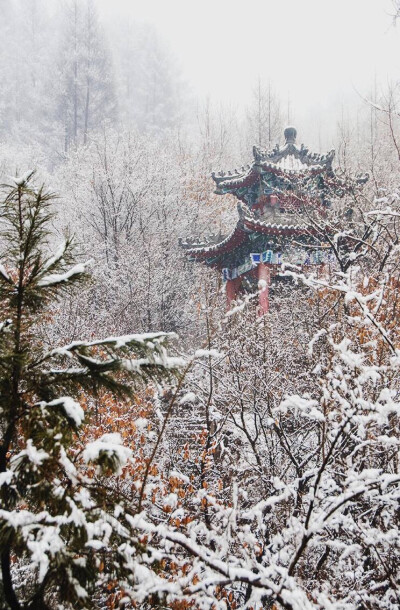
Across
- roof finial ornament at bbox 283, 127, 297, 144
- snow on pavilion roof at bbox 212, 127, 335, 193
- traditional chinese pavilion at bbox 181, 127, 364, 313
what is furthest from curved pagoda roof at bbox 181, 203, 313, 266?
roof finial ornament at bbox 283, 127, 297, 144

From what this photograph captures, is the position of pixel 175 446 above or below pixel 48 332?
below

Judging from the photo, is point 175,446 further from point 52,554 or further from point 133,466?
point 52,554

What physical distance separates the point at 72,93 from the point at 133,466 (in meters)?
36.2

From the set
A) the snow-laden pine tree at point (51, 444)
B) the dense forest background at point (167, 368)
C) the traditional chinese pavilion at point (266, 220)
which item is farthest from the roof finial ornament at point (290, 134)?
the snow-laden pine tree at point (51, 444)

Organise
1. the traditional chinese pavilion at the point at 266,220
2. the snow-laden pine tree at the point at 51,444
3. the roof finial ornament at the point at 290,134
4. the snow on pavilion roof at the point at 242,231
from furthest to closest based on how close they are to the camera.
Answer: the roof finial ornament at the point at 290,134 → the traditional chinese pavilion at the point at 266,220 → the snow on pavilion roof at the point at 242,231 → the snow-laden pine tree at the point at 51,444

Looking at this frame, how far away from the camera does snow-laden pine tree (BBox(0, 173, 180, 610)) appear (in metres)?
2.03

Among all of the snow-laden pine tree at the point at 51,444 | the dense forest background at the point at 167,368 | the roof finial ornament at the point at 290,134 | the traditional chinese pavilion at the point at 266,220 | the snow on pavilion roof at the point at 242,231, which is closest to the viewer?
the snow-laden pine tree at the point at 51,444

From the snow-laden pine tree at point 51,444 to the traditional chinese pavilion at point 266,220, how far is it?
9.76m

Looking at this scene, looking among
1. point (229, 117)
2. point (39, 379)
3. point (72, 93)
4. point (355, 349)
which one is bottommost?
point (355, 349)

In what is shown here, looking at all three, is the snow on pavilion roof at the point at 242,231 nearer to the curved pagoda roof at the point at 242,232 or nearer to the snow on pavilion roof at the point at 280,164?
the curved pagoda roof at the point at 242,232

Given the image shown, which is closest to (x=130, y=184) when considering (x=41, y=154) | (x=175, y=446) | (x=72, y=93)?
(x=175, y=446)

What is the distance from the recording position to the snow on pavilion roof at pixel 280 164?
1355 centimetres

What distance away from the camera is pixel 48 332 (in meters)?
10.3

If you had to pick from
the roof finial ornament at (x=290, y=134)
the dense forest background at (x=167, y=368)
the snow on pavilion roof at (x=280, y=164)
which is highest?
the roof finial ornament at (x=290, y=134)
